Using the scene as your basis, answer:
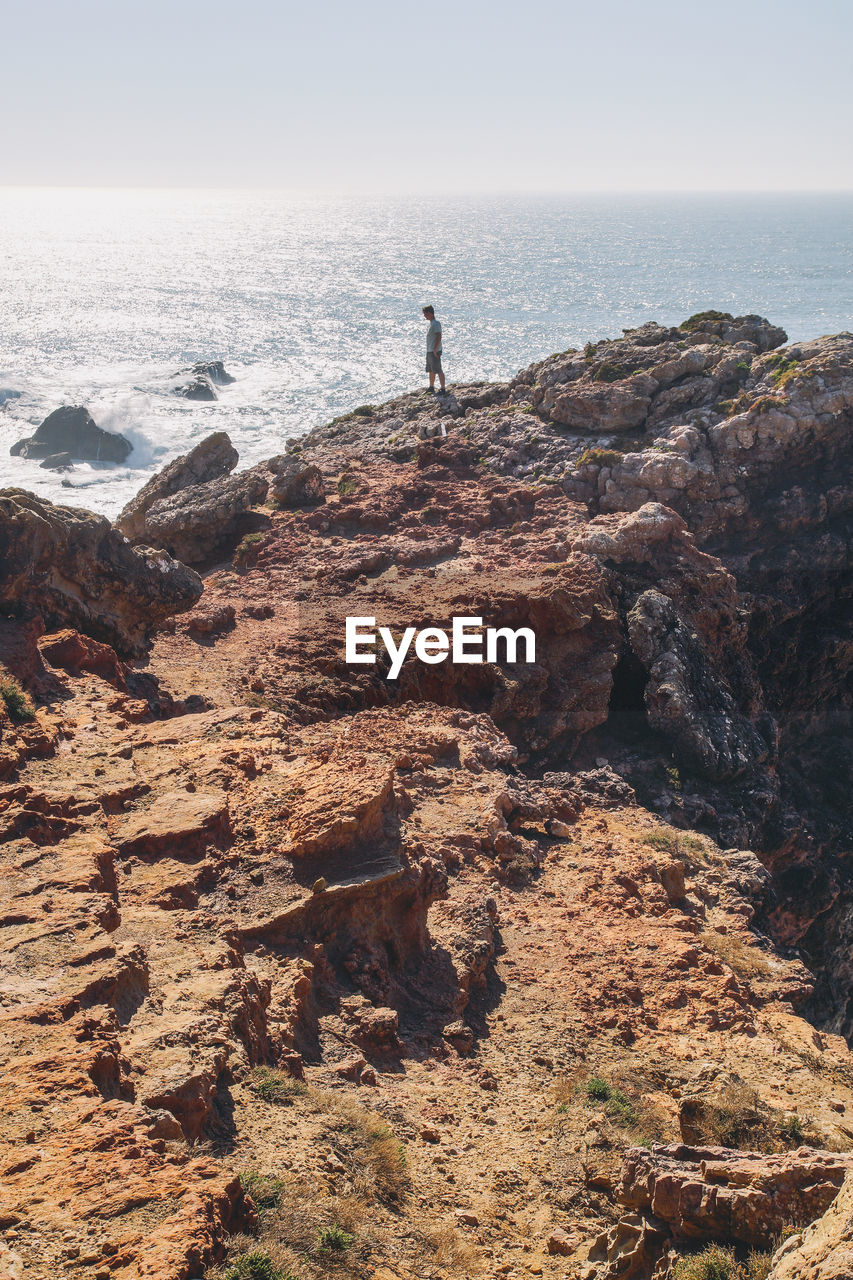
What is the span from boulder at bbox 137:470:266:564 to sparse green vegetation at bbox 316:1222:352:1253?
17.8 metres

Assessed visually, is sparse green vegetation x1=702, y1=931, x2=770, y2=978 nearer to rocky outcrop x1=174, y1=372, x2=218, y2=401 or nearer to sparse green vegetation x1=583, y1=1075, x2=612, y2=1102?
sparse green vegetation x1=583, y1=1075, x2=612, y2=1102

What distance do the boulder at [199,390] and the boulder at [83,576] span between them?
66.3 meters

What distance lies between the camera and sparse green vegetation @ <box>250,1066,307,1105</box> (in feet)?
23.8

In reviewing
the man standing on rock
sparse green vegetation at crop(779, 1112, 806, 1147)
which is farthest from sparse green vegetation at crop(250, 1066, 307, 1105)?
the man standing on rock

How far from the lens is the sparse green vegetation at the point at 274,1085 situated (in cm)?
724

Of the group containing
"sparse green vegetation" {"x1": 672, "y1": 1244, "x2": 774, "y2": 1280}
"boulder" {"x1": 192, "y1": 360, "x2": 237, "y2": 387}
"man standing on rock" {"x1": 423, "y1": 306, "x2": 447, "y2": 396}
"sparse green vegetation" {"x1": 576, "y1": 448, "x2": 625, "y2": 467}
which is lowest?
"sparse green vegetation" {"x1": 672, "y1": 1244, "x2": 774, "y2": 1280}

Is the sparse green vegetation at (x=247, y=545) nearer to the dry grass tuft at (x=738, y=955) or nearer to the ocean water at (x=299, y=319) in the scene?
the dry grass tuft at (x=738, y=955)

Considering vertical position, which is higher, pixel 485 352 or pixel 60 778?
pixel 485 352

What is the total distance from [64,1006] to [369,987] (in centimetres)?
379

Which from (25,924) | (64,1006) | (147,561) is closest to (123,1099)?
(64,1006)

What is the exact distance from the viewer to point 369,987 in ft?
31.6

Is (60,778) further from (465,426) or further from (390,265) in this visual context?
(390,265)

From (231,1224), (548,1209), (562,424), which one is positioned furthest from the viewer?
(562,424)

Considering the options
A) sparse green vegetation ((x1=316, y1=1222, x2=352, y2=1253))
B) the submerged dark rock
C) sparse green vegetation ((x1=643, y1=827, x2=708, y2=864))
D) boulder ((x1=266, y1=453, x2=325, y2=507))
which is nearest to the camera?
sparse green vegetation ((x1=316, y1=1222, x2=352, y2=1253))
